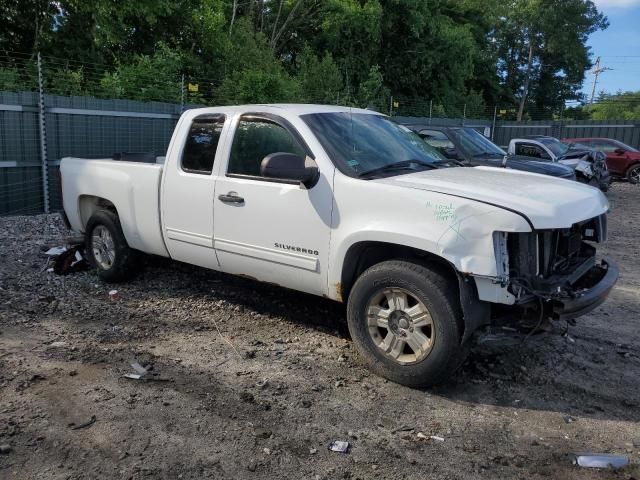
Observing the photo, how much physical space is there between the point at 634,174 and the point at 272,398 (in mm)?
19728

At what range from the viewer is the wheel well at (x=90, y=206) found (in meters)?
6.57

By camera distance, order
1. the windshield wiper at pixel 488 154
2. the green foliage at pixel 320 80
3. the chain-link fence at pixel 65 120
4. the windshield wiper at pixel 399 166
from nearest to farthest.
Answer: the windshield wiper at pixel 399 166 → the chain-link fence at pixel 65 120 → the windshield wiper at pixel 488 154 → the green foliage at pixel 320 80

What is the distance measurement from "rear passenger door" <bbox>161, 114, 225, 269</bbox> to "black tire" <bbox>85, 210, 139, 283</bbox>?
87 cm

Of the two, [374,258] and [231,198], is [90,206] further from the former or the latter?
[374,258]

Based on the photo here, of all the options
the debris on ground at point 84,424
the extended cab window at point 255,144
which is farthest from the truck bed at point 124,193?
the debris on ground at point 84,424

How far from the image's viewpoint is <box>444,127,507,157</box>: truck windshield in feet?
37.9

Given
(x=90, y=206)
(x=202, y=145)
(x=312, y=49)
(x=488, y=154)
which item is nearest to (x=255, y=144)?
(x=202, y=145)

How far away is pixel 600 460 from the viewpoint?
331cm

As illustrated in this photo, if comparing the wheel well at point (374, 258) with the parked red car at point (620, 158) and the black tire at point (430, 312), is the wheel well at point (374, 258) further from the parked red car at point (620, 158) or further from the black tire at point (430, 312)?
the parked red car at point (620, 158)

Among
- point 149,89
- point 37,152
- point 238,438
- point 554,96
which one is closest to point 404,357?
point 238,438

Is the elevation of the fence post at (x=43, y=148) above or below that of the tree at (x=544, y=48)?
below

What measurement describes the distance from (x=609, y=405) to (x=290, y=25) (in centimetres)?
2818

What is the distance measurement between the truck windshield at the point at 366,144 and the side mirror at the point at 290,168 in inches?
8.3

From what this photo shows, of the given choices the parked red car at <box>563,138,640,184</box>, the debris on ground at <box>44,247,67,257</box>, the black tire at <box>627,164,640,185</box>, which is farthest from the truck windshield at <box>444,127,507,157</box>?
the black tire at <box>627,164,640,185</box>
